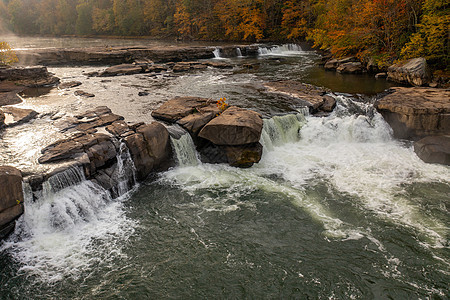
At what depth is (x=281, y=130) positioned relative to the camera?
43.4ft

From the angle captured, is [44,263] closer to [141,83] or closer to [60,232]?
[60,232]

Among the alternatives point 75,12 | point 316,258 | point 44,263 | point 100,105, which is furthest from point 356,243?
point 75,12

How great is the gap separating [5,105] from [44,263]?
38.2 ft

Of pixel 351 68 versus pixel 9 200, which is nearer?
pixel 9 200

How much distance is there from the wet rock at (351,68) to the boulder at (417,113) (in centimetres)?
907

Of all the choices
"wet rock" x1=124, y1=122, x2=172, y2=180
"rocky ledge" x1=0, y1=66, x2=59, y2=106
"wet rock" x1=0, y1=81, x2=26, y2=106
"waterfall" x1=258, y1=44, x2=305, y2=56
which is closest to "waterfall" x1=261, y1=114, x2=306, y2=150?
"wet rock" x1=124, y1=122, x2=172, y2=180

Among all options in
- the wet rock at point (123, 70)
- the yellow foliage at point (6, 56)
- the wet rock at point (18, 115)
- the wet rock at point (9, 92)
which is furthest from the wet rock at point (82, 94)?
the yellow foliage at point (6, 56)

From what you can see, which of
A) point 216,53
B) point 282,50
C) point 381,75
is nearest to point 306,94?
point 381,75

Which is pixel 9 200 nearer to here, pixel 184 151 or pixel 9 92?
pixel 184 151

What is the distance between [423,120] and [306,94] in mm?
5843

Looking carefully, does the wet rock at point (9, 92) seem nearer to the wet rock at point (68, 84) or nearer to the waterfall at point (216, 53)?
the wet rock at point (68, 84)

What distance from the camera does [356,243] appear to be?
7371mm

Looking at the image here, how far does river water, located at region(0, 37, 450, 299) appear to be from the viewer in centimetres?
631

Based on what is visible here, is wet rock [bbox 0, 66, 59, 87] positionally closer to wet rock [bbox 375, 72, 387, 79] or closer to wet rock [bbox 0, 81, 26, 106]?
wet rock [bbox 0, 81, 26, 106]
